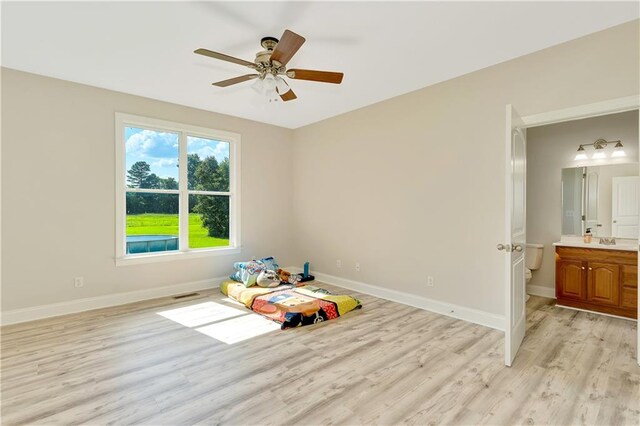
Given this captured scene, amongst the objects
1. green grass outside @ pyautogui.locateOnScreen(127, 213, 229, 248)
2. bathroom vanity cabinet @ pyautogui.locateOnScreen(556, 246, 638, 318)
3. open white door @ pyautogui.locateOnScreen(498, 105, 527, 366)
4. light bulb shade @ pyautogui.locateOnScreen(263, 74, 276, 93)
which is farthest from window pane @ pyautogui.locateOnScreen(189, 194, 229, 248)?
bathroom vanity cabinet @ pyautogui.locateOnScreen(556, 246, 638, 318)

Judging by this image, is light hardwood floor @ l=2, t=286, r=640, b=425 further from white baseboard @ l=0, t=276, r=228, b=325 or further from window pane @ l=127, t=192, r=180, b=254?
window pane @ l=127, t=192, r=180, b=254

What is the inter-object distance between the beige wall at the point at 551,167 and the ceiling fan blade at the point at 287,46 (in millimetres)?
3971

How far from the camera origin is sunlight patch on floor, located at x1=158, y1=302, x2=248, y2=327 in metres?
3.46

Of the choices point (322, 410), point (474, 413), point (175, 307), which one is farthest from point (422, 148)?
point (175, 307)

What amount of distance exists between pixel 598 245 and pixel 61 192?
6562 millimetres

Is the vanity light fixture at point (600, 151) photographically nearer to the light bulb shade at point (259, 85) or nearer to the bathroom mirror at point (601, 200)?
the bathroom mirror at point (601, 200)

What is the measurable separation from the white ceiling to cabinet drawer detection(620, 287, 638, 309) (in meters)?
2.90

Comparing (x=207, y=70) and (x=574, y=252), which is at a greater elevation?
(x=207, y=70)

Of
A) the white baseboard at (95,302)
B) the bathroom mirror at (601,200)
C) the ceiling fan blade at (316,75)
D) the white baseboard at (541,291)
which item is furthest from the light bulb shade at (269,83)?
the white baseboard at (541,291)

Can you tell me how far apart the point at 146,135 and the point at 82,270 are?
1959mm

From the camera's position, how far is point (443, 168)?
3732mm

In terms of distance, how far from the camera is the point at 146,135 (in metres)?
4.37

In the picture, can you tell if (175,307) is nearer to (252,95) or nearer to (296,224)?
(296,224)

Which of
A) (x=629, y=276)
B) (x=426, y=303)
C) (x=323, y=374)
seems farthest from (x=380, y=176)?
→ (x=629, y=276)
